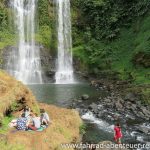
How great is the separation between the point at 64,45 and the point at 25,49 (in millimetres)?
6947

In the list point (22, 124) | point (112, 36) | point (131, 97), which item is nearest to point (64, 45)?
point (112, 36)

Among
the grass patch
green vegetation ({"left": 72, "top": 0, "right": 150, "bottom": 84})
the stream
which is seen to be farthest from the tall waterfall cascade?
the grass patch

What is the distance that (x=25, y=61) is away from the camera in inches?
2437

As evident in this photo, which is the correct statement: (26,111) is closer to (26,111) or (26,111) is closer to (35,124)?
(26,111)

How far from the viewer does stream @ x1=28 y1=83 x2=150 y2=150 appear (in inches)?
1047

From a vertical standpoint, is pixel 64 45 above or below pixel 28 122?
above

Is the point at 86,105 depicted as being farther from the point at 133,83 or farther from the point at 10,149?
the point at 10,149

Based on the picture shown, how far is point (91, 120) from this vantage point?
32.3m

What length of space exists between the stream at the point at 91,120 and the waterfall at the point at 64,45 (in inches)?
326

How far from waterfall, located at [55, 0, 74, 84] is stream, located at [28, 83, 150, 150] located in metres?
8.27

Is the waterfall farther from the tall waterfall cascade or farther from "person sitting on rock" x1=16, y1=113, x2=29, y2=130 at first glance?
"person sitting on rock" x1=16, y1=113, x2=29, y2=130

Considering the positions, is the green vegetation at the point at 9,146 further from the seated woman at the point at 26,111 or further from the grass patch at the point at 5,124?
the seated woman at the point at 26,111

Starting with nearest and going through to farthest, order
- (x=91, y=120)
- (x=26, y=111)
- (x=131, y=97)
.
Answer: (x=26, y=111)
(x=91, y=120)
(x=131, y=97)

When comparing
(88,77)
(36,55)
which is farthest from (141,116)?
(36,55)
